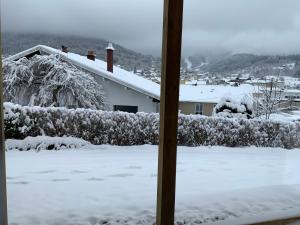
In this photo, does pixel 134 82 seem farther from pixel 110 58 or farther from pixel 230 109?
pixel 230 109

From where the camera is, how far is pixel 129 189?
337 centimetres

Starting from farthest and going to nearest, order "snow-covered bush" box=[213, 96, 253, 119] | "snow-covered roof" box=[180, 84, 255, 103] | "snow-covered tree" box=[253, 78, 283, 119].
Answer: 1. "snow-covered tree" box=[253, 78, 283, 119]
2. "snow-covered bush" box=[213, 96, 253, 119]
3. "snow-covered roof" box=[180, 84, 255, 103]

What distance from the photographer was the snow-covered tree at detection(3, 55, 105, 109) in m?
8.01

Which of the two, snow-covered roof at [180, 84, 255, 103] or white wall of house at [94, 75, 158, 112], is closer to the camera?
snow-covered roof at [180, 84, 255, 103]

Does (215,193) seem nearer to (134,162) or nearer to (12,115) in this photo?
(134,162)

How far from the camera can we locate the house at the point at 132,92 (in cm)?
758

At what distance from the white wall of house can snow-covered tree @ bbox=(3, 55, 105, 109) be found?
0.16m

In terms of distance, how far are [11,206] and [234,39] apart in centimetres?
429

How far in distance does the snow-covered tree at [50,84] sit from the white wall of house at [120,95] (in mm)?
159

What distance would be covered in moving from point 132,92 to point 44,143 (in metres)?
2.70

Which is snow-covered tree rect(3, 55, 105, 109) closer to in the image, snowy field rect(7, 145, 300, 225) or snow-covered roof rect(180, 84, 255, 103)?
snowy field rect(7, 145, 300, 225)

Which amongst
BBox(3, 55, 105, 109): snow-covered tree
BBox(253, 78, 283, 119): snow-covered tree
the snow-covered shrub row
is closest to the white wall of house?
BBox(3, 55, 105, 109): snow-covered tree

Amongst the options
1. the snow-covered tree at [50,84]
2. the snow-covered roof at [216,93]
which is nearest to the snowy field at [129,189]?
the snow-covered roof at [216,93]

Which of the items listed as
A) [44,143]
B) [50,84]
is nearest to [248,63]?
[44,143]
